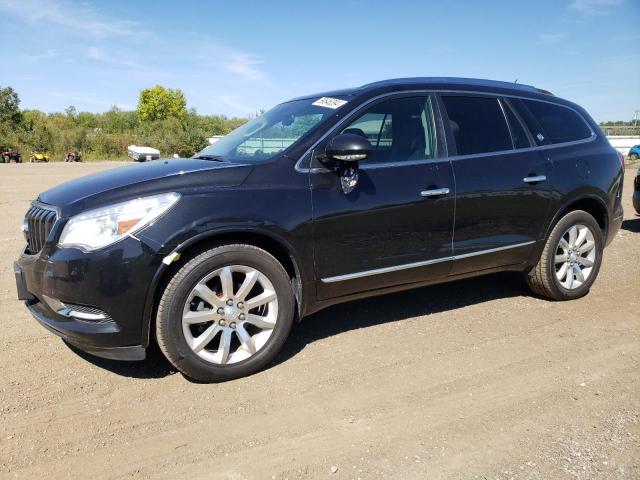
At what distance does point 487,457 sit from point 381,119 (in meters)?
2.50

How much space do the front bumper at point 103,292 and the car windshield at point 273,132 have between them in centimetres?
112

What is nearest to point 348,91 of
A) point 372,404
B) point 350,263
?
point 350,263

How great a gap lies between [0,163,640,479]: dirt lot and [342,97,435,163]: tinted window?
1416 millimetres

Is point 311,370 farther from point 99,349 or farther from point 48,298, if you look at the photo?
point 48,298

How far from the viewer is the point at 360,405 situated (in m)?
3.05

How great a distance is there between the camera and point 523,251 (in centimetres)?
455

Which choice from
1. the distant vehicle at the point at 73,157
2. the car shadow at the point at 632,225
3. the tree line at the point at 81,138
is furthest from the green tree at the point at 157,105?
the car shadow at the point at 632,225

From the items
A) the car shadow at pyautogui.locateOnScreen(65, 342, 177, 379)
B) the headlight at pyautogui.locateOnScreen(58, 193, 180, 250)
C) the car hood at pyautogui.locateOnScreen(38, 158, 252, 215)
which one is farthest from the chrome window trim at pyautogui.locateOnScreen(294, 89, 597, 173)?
the car shadow at pyautogui.locateOnScreen(65, 342, 177, 379)

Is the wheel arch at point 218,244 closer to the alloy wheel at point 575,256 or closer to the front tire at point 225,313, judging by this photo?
the front tire at point 225,313

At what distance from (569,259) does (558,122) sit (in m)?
1.28

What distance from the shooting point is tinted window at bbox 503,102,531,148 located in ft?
14.7

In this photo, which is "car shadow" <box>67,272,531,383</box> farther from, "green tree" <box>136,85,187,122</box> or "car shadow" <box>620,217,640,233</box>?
"green tree" <box>136,85,187,122</box>

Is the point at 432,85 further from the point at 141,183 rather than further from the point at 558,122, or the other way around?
the point at 141,183

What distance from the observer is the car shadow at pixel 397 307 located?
4.16m
